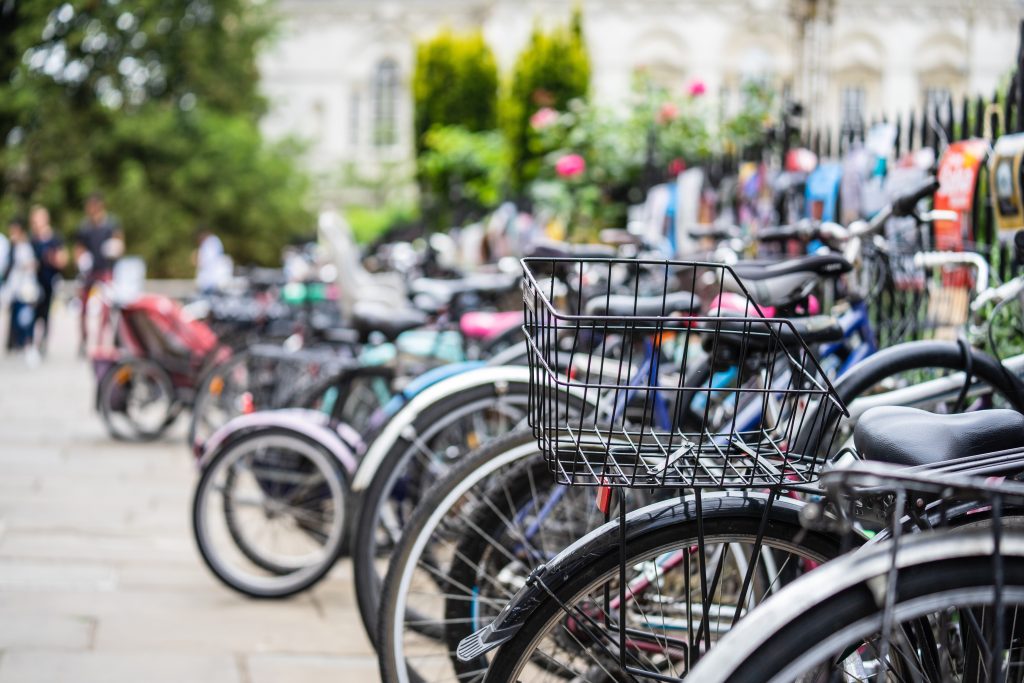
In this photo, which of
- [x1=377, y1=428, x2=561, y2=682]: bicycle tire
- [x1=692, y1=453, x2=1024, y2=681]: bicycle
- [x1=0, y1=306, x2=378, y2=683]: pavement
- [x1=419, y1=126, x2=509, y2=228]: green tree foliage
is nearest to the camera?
[x1=692, y1=453, x2=1024, y2=681]: bicycle

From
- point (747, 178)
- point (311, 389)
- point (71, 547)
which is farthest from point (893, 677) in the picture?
point (747, 178)

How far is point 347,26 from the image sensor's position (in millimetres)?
38969

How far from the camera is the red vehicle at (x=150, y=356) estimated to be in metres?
7.85

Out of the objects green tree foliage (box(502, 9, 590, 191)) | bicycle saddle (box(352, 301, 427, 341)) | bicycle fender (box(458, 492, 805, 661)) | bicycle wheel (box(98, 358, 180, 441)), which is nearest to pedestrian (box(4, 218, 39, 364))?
bicycle wheel (box(98, 358, 180, 441))

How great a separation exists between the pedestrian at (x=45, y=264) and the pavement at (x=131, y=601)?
22.2ft

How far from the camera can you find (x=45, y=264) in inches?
532

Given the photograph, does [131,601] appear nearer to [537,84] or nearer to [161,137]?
[537,84]

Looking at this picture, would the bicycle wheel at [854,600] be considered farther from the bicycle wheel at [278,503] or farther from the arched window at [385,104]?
the arched window at [385,104]

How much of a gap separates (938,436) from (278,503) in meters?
3.14

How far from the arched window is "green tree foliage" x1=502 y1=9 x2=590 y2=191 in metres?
23.8

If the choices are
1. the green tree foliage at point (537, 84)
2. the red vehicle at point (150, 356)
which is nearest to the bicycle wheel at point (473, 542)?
the red vehicle at point (150, 356)

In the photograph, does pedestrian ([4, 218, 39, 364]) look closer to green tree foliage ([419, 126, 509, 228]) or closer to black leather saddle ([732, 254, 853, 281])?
green tree foliage ([419, 126, 509, 228])

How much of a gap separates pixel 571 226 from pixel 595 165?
601mm

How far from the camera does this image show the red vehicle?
785 cm
